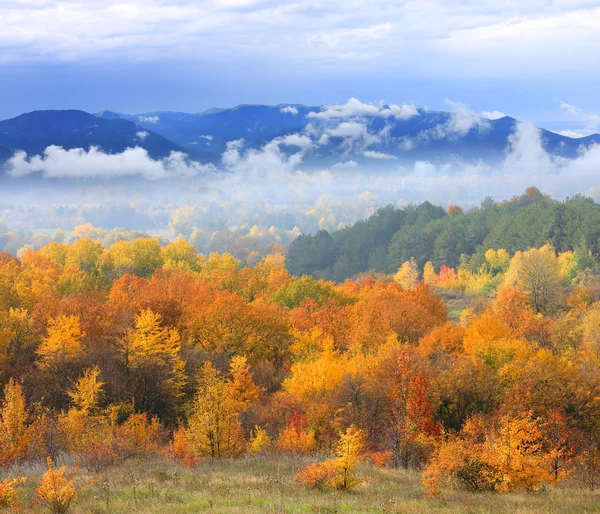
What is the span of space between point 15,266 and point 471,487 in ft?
290

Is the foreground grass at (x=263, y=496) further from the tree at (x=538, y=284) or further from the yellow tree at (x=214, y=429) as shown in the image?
the tree at (x=538, y=284)

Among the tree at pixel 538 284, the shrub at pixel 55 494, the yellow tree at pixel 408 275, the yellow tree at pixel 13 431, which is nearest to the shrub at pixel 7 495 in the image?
the shrub at pixel 55 494

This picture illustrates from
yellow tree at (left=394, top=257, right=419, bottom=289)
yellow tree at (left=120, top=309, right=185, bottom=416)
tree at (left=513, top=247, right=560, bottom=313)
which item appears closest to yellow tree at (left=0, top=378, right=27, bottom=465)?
yellow tree at (left=120, top=309, right=185, bottom=416)

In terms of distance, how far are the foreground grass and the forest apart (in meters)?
0.31

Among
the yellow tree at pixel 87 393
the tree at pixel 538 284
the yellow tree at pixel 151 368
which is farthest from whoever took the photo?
the tree at pixel 538 284

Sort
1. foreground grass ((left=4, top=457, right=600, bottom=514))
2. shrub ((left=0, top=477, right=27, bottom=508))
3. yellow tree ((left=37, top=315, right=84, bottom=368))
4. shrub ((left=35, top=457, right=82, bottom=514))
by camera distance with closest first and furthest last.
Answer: shrub ((left=35, top=457, right=82, bottom=514))
shrub ((left=0, top=477, right=27, bottom=508))
foreground grass ((left=4, top=457, right=600, bottom=514))
yellow tree ((left=37, top=315, right=84, bottom=368))

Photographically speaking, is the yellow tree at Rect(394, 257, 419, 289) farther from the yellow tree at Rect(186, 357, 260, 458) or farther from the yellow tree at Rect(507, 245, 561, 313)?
the yellow tree at Rect(186, 357, 260, 458)

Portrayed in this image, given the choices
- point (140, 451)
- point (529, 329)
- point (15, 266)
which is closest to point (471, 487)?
point (140, 451)

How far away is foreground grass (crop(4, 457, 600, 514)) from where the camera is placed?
1944 cm

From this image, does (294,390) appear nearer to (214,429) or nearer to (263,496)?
(214,429)

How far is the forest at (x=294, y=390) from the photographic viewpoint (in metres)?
24.0

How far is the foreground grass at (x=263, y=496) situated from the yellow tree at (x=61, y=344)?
959 inches

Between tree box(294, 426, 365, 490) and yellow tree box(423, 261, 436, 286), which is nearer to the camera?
tree box(294, 426, 365, 490)

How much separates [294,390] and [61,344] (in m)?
19.7
